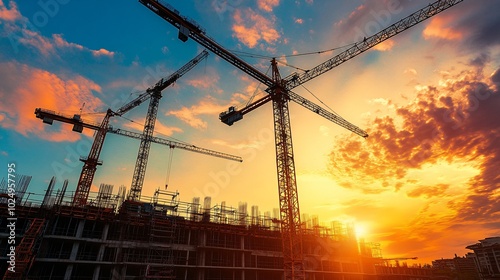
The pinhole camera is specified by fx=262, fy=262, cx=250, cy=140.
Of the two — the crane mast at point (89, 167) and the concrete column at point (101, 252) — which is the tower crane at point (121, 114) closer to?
the crane mast at point (89, 167)

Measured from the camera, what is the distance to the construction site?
31094 mm

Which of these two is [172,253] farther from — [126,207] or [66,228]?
Answer: [66,228]

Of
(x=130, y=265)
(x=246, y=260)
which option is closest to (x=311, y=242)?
(x=246, y=260)

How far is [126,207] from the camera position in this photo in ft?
128

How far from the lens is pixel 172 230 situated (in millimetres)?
36688

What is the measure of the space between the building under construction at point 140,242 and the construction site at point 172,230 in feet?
0.38

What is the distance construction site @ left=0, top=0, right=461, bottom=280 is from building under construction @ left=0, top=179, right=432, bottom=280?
0.38 feet

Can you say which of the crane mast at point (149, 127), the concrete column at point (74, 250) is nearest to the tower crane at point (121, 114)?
the crane mast at point (149, 127)

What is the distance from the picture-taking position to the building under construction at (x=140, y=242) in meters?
30.6

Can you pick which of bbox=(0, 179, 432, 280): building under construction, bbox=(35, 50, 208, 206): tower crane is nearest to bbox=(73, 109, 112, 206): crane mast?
bbox=(35, 50, 208, 206): tower crane

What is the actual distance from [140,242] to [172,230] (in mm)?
4297

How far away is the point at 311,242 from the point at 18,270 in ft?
147

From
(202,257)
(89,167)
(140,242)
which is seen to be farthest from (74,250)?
(89,167)

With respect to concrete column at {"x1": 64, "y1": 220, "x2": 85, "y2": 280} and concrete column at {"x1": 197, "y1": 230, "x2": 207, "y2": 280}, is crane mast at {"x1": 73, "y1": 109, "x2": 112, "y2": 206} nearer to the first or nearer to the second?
concrete column at {"x1": 64, "y1": 220, "x2": 85, "y2": 280}
